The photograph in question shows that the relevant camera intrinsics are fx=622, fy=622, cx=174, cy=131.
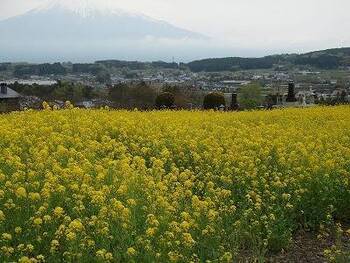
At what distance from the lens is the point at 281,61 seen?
171125 millimetres

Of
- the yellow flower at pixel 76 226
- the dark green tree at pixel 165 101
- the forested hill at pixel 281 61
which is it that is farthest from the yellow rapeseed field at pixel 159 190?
the forested hill at pixel 281 61

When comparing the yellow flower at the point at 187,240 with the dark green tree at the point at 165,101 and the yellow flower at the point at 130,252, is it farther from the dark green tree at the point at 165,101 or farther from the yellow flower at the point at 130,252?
the dark green tree at the point at 165,101

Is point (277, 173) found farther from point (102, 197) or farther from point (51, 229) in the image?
point (51, 229)

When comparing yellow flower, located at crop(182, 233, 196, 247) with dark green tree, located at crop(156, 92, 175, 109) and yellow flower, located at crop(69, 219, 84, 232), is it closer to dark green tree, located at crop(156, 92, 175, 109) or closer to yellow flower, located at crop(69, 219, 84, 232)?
yellow flower, located at crop(69, 219, 84, 232)

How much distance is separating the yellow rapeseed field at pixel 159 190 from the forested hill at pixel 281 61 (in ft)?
465

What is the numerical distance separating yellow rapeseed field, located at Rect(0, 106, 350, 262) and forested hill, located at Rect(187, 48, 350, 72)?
14162cm

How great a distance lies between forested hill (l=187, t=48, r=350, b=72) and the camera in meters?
152

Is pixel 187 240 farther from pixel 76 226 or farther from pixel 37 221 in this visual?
pixel 37 221

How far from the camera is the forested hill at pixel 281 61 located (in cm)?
15250

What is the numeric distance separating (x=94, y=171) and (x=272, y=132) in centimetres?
630

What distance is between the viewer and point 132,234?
677 cm

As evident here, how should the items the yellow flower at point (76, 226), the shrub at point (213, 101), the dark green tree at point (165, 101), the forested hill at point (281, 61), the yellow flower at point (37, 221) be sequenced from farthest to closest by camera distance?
the forested hill at point (281, 61), the shrub at point (213, 101), the dark green tree at point (165, 101), the yellow flower at point (37, 221), the yellow flower at point (76, 226)

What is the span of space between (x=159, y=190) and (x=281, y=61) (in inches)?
6562

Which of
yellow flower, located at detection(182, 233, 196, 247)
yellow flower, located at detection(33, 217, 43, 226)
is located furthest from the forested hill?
yellow flower, located at detection(33, 217, 43, 226)
